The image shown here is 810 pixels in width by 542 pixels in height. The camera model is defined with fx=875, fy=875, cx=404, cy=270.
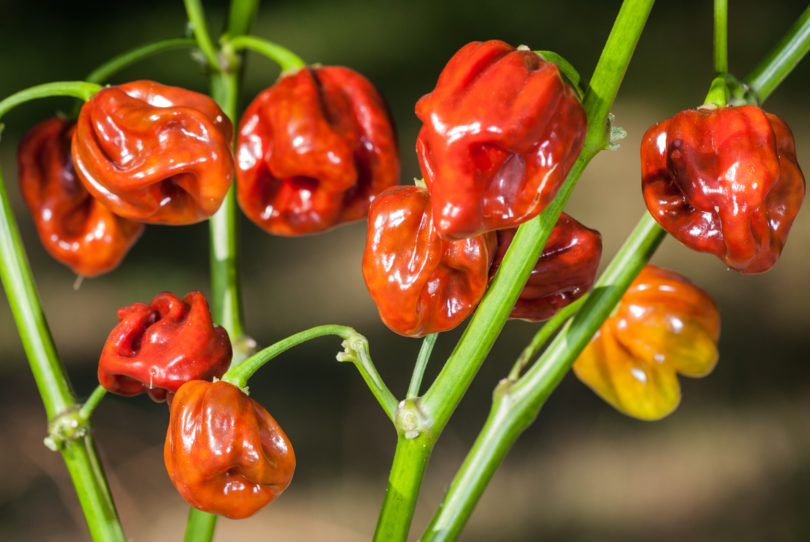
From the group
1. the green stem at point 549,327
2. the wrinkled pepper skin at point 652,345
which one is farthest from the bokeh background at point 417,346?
the green stem at point 549,327

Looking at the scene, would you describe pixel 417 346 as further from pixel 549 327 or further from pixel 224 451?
pixel 224 451

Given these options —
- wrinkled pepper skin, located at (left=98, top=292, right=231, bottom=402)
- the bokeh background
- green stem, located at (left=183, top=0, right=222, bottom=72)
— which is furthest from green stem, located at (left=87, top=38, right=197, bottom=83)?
the bokeh background

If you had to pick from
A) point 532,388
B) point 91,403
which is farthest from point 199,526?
point 532,388

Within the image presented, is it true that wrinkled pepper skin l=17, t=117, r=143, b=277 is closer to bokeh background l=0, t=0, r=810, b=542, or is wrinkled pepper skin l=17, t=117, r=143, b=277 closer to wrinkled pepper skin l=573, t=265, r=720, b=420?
wrinkled pepper skin l=573, t=265, r=720, b=420

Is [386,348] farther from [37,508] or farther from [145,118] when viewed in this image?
[145,118]

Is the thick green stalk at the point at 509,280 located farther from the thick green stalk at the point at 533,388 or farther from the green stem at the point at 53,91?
the green stem at the point at 53,91

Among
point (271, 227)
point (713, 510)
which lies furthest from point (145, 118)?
point (713, 510)
